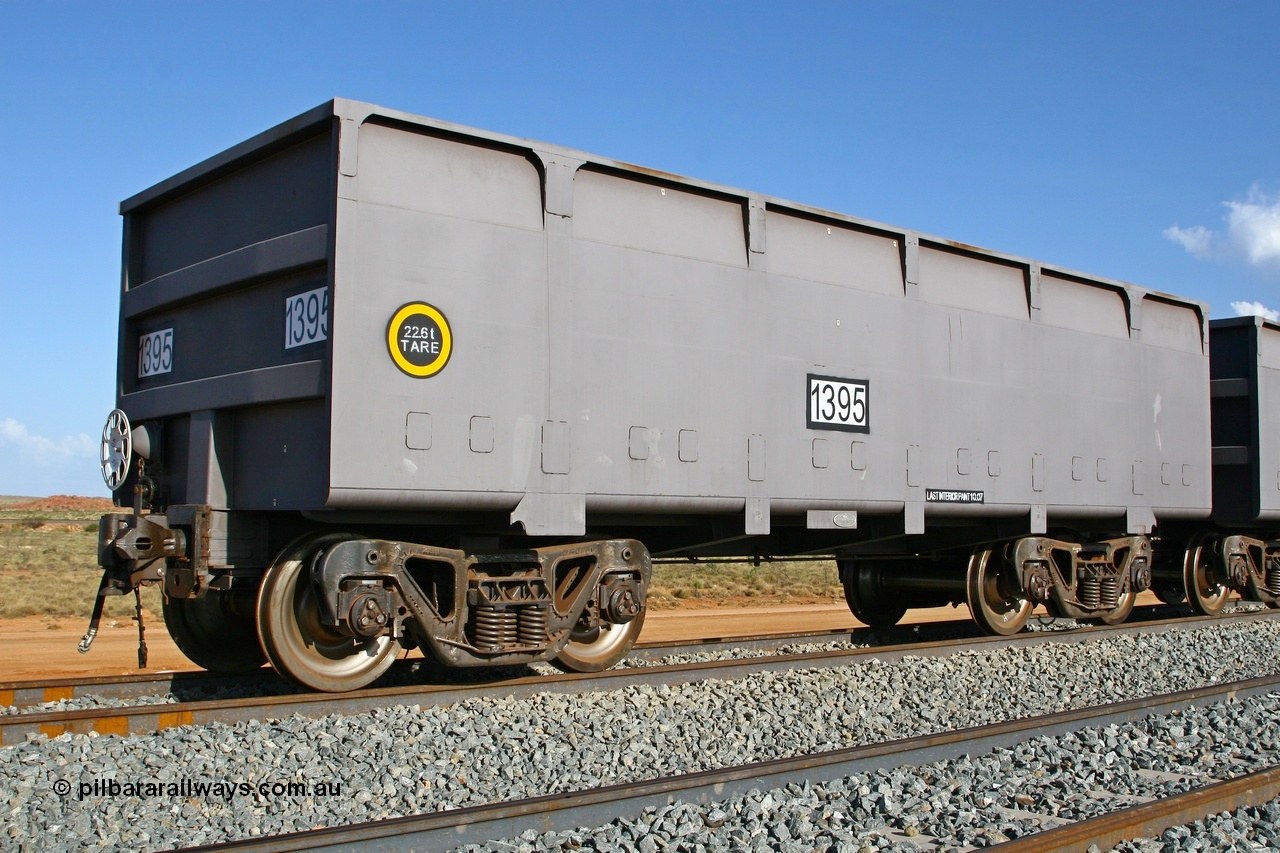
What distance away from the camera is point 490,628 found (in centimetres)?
698

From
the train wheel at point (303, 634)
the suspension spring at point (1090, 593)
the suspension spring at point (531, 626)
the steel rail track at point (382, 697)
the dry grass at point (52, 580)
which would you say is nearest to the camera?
the steel rail track at point (382, 697)

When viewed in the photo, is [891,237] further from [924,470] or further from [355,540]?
[355,540]

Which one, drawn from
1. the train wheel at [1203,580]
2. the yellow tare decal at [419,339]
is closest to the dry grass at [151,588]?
the train wheel at [1203,580]

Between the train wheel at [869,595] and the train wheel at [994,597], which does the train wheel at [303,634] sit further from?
the train wheel at [869,595]

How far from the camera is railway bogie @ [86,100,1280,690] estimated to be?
→ 21.1ft

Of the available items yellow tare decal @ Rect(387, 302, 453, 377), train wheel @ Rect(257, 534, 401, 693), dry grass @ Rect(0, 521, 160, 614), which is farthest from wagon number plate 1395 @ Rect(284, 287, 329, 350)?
dry grass @ Rect(0, 521, 160, 614)

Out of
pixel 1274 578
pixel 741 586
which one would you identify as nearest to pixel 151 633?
pixel 741 586

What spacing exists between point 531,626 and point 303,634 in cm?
141

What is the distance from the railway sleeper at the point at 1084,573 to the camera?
10445 millimetres

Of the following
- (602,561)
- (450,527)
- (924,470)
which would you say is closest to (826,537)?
(924,470)

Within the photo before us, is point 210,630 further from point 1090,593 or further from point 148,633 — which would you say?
point 148,633

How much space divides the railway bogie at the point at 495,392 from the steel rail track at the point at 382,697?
9.4 inches

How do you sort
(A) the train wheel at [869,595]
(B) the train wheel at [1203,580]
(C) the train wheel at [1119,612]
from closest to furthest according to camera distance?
1. (C) the train wheel at [1119,612]
2. (A) the train wheel at [869,595]
3. (B) the train wheel at [1203,580]

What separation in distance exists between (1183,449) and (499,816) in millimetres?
10209
